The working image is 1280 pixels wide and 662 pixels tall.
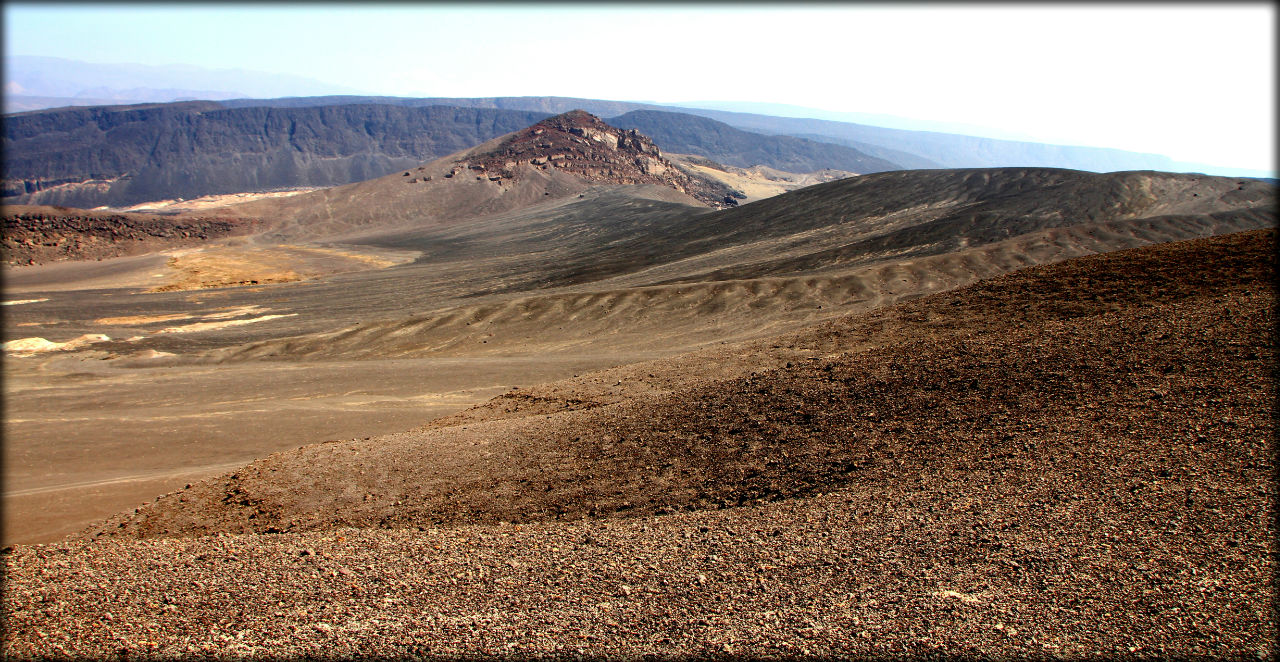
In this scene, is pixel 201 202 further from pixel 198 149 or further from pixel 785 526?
pixel 785 526

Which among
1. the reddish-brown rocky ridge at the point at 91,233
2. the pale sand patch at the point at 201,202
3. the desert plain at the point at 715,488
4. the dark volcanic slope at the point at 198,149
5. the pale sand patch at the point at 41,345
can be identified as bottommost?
the pale sand patch at the point at 41,345

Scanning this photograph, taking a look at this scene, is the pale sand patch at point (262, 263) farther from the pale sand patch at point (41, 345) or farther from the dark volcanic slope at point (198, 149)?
the dark volcanic slope at point (198, 149)

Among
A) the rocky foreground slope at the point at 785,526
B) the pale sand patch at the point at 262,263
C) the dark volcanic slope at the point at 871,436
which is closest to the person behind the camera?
the rocky foreground slope at the point at 785,526

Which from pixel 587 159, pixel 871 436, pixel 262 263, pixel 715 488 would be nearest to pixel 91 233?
pixel 262 263

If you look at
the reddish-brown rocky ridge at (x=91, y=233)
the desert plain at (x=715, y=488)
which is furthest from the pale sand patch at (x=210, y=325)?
the reddish-brown rocky ridge at (x=91, y=233)

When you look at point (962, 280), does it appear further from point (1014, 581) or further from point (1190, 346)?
point (1014, 581)
